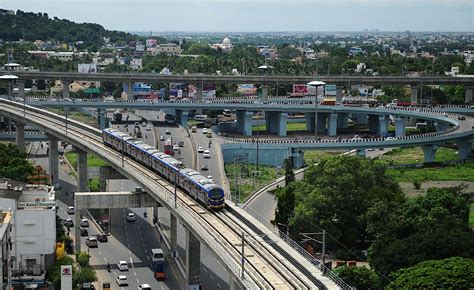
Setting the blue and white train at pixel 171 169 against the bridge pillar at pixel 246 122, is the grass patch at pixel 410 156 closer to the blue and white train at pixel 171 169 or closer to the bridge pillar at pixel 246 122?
the bridge pillar at pixel 246 122

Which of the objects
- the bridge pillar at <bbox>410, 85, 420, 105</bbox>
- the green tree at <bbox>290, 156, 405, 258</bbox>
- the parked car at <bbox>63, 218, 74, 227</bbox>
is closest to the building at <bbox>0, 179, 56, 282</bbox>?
the parked car at <bbox>63, 218, 74, 227</bbox>

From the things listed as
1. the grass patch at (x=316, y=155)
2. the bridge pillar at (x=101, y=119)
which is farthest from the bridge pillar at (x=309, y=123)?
the bridge pillar at (x=101, y=119)

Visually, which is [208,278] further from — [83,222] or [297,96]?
[297,96]

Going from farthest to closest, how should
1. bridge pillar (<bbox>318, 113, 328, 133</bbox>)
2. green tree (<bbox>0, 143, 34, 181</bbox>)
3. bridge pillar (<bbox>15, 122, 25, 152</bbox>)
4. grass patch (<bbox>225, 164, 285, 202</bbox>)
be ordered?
1. bridge pillar (<bbox>318, 113, 328, 133</bbox>)
2. bridge pillar (<bbox>15, 122, 25, 152</bbox>)
3. grass patch (<bbox>225, 164, 285, 202</bbox>)
4. green tree (<bbox>0, 143, 34, 181</bbox>)

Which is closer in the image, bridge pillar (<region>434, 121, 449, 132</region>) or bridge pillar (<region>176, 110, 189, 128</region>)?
bridge pillar (<region>434, 121, 449, 132</region>)

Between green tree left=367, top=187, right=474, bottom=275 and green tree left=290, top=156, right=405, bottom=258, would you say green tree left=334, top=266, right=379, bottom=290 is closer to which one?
green tree left=367, top=187, right=474, bottom=275

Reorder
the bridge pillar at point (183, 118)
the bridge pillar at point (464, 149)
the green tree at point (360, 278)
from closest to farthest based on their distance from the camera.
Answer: the green tree at point (360, 278), the bridge pillar at point (464, 149), the bridge pillar at point (183, 118)
